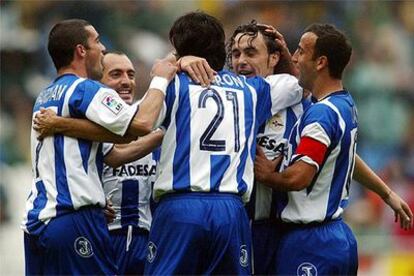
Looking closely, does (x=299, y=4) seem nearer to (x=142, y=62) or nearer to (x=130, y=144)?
(x=142, y=62)

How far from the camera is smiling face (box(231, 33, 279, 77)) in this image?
293 inches

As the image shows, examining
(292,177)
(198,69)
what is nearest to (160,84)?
(198,69)

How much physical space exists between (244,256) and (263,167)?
61 cm

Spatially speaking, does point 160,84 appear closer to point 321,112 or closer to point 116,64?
point 321,112

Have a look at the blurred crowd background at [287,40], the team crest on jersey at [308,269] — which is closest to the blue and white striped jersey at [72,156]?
the team crest on jersey at [308,269]

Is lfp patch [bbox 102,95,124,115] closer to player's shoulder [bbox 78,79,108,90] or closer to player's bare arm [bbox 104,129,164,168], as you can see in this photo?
player's shoulder [bbox 78,79,108,90]

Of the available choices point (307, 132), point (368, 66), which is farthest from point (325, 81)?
point (368, 66)

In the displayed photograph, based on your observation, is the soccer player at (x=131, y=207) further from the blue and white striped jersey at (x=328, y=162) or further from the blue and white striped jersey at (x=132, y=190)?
the blue and white striped jersey at (x=328, y=162)

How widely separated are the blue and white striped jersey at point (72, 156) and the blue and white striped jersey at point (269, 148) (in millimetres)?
1038

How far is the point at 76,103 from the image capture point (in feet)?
22.4

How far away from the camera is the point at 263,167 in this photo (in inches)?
280

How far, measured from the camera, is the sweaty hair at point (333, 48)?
7156mm

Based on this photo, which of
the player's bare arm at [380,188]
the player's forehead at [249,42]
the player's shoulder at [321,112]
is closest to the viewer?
the player's shoulder at [321,112]

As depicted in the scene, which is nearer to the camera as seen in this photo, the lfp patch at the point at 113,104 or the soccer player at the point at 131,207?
the lfp patch at the point at 113,104
